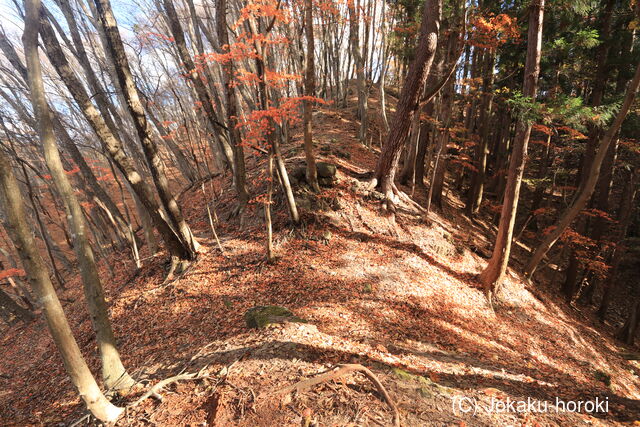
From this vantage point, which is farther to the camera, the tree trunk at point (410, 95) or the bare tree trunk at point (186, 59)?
the bare tree trunk at point (186, 59)

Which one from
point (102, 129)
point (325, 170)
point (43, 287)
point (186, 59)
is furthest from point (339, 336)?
point (186, 59)

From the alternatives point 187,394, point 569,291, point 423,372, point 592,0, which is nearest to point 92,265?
point 187,394

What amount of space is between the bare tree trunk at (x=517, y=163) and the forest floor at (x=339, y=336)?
86 cm

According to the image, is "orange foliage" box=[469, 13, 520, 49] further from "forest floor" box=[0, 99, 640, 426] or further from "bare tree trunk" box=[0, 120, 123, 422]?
"bare tree trunk" box=[0, 120, 123, 422]

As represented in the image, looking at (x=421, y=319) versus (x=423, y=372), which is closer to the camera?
(x=423, y=372)

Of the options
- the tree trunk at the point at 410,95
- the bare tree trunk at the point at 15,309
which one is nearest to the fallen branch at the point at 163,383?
the tree trunk at the point at 410,95

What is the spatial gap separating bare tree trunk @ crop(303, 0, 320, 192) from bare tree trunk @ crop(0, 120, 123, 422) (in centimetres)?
620

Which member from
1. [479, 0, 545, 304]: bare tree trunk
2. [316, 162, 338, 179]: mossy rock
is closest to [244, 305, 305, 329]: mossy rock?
[316, 162, 338, 179]: mossy rock

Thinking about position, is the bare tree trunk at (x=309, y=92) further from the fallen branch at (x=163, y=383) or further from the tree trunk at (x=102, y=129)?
the fallen branch at (x=163, y=383)

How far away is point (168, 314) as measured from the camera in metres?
6.89

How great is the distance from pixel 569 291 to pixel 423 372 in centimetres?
1308

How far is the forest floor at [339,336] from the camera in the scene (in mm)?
3762

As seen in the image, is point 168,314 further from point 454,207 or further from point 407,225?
point 454,207

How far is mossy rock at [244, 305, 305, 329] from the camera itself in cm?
541
